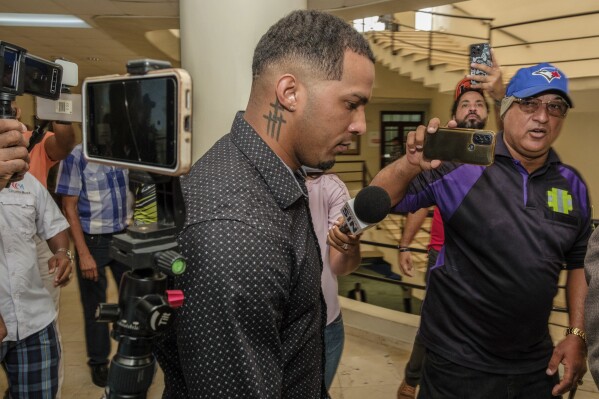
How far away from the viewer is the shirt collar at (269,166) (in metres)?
1.13

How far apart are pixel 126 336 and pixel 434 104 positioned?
13.6 meters

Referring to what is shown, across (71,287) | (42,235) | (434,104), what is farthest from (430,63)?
(42,235)

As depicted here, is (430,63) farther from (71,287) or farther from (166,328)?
(166,328)

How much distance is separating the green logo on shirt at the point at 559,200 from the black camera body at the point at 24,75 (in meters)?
1.76

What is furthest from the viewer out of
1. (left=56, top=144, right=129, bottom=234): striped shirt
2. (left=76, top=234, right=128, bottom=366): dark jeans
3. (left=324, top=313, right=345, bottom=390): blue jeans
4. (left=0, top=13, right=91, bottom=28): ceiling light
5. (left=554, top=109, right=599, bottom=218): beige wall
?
(left=554, top=109, right=599, bottom=218): beige wall

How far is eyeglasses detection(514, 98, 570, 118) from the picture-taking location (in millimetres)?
1954

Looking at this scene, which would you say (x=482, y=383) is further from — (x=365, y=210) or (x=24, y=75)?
(x=24, y=75)

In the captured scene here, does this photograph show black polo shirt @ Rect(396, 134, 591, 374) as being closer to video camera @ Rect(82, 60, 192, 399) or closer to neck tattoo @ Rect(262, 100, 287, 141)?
neck tattoo @ Rect(262, 100, 287, 141)

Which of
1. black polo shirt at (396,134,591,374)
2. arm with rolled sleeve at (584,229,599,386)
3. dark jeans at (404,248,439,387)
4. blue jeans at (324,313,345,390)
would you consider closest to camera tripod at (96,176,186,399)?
arm with rolled sleeve at (584,229,599,386)

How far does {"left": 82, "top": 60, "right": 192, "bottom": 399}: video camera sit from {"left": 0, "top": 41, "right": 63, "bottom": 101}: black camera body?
0.30 metres

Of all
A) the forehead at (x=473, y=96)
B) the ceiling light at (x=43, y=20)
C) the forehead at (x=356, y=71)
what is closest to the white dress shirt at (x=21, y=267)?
the forehead at (x=356, y=71)

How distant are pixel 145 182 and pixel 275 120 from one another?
1.29 feet

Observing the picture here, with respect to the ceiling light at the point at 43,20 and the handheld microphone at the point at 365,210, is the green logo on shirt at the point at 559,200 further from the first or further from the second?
the ceiling light at the point at 43,20

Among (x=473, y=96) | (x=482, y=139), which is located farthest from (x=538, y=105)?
(x=473, y=96)
